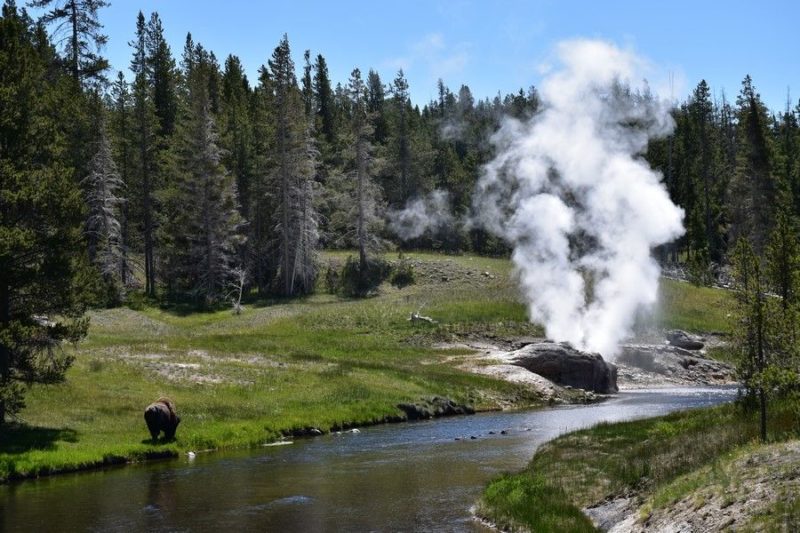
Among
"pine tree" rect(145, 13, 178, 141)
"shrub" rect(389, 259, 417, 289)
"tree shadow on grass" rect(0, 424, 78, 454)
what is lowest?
"tree shadow on grass" rect(0, 424, 78, 454)

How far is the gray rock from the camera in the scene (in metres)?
70.6

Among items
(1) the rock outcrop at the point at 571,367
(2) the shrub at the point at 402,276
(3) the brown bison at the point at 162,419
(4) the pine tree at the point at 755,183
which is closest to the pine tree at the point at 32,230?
(3) the brown bison at the point at 162,419

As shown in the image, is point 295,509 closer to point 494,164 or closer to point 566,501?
point 566,501

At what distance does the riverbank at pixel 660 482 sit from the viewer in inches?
516

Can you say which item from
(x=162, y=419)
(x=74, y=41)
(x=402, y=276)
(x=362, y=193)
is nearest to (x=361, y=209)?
(x=362, y=193)

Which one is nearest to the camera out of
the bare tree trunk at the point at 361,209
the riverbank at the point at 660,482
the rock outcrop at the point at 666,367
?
the riverbank at the point at 660,482

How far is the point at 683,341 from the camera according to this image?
232 ft

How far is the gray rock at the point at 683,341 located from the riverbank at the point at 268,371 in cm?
438

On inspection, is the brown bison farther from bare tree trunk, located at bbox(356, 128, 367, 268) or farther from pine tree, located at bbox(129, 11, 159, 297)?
bare tree trunk, located at bbox(356, 128, 367, 268)

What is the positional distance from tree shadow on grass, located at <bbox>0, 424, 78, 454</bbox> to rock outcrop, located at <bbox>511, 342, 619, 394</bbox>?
110 feet

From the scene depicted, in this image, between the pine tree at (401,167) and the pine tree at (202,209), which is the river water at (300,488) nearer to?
the pine tree at (202,209)

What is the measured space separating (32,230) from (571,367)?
3778 centimetres

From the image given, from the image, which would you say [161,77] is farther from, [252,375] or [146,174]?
[252,375]

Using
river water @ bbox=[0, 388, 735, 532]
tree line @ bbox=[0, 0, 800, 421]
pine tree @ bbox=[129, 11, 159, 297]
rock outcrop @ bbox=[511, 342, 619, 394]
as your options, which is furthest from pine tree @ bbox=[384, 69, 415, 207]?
river water @ bbox=[0, 388, 735, 532]
